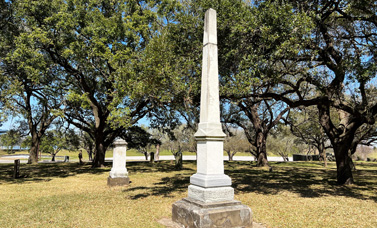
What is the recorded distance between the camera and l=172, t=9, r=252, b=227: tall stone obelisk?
4.90 m

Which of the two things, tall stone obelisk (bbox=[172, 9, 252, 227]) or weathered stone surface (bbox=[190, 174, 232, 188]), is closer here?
tall stone obelisk (bbox=[172, 9, 252, 227])

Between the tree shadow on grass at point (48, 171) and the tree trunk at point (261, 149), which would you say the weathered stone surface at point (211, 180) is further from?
the tree trunk at point (261, 149)

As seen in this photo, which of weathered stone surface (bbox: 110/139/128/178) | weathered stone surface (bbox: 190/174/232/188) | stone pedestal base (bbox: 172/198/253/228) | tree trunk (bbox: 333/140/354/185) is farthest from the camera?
tree trunk (bbox: 333/140/354/185)

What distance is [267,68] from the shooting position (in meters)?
9.13

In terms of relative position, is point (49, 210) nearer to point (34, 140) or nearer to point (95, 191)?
point (95, 191)

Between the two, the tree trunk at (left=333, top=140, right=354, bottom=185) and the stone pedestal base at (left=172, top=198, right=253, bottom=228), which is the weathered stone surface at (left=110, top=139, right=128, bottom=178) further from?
the tree trunk at (left=333, top=140, right=354, bottom=185)

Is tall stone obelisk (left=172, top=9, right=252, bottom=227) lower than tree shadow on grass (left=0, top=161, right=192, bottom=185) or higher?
higher

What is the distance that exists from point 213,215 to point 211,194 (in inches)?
18.1

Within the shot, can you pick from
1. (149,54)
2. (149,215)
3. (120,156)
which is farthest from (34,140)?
(149,215)

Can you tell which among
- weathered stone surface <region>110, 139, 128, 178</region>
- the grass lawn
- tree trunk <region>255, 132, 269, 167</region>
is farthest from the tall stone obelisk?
tree trunk <region>255, 132, 269, 167</region>

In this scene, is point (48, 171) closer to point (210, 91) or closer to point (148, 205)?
point (148, 205)

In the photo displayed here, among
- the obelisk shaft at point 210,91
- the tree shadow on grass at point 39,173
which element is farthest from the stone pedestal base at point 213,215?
the tree shadow on grass at point 39,173

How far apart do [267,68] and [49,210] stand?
8.97 metres

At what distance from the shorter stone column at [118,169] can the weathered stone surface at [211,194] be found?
6.91m
